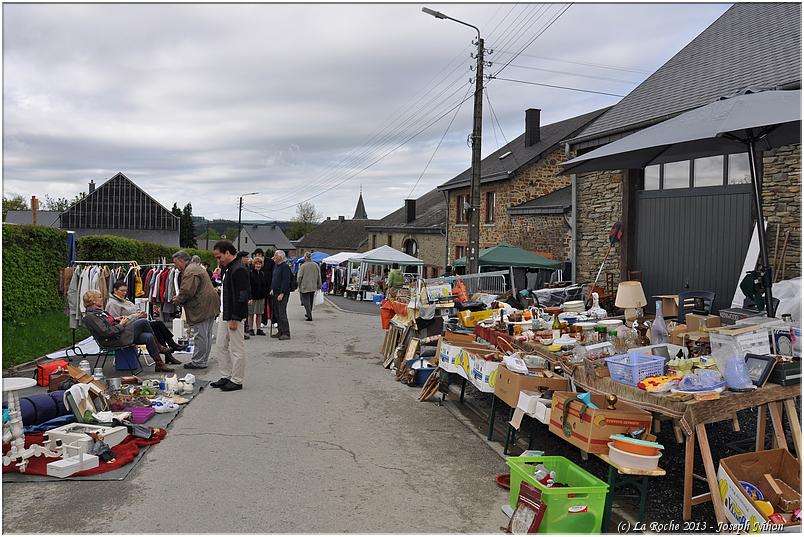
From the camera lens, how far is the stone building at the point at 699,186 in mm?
9688

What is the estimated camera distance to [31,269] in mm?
14453

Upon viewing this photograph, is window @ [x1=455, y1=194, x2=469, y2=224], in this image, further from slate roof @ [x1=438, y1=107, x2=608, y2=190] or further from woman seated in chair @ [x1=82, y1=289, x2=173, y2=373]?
woman seated in chair @ [x1=82, y1=289, x2=173, y2=373]

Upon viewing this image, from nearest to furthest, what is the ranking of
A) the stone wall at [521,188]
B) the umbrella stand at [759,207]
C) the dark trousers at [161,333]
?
the umbrella stand at [759,207]
the dark trousers at [161,333]
the stone wall at [521,188]

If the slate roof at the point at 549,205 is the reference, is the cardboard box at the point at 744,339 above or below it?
below

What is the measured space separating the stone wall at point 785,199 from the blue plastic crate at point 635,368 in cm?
545

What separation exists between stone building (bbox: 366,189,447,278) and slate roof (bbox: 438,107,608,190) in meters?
3.75

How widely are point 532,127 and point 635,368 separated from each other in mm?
26308

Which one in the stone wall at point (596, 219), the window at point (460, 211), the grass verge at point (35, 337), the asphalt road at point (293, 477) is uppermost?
the window at point (460, 211)

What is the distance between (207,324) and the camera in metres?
10.2

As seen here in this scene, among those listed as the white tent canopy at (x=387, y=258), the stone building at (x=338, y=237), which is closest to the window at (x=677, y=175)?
the white tent canopy at (x=387, y=258)

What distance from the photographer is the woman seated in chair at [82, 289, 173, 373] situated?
884 centimetres

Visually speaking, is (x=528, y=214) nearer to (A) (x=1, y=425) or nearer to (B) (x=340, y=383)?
(B) (x=340, y=383)

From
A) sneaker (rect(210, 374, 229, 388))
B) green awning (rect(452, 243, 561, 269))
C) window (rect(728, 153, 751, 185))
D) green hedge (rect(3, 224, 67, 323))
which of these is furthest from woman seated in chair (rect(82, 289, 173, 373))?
green awning (rect(452, 243, 561, 269))

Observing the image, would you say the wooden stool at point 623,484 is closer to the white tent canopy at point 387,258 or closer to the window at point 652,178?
the window at point 652,178
